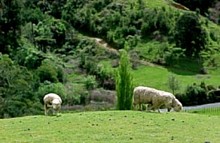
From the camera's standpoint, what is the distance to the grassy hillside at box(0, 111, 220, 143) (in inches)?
894

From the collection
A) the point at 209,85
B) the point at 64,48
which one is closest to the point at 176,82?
the point at 209,85

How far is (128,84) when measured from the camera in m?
32.6

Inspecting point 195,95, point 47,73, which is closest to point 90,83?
point 47,73

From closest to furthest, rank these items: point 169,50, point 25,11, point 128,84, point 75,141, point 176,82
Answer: point 75,141
point 128,84
point 176,82
point 169,50
point 25,11

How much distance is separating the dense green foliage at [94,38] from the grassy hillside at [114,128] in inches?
1742

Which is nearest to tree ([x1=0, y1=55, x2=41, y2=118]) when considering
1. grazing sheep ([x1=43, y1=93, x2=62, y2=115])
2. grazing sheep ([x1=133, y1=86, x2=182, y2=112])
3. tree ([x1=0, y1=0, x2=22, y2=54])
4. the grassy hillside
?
grazing sheep ([x1=43, y1=93, x2=62, y2=115])

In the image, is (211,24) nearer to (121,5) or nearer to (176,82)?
(121,5)

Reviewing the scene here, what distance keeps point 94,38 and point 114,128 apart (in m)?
69.6

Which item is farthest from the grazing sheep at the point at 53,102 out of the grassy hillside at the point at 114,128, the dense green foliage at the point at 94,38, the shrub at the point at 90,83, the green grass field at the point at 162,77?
the shrub at the point at 90,83

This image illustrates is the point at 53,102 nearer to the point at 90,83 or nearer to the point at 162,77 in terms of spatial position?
the point at 90,83

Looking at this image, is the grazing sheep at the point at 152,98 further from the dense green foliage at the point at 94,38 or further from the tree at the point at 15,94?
the dense green foliage at the point at 94,38

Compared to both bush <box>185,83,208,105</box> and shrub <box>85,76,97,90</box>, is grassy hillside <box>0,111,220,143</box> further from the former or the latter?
shrub <box>85,76,97,90</box>

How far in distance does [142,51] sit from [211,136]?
6579 cm

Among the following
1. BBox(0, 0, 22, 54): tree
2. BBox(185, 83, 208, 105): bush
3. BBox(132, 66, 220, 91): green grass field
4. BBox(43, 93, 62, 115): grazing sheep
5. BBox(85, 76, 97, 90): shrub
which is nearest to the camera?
BBox(43, 93, 62, 115): grazing sheep
